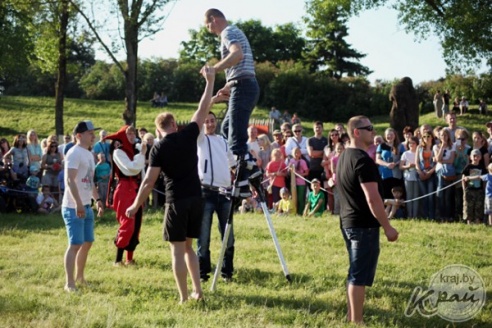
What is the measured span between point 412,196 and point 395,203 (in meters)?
0.45

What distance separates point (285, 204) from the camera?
1536cm

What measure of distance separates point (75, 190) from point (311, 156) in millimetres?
8635

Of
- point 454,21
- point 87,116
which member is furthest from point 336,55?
point 454,21

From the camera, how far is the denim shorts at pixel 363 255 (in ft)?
21.4

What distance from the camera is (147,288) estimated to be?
329 inches

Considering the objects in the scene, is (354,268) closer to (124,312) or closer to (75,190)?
(124,312)

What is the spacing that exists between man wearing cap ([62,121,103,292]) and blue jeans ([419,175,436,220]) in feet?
27.4

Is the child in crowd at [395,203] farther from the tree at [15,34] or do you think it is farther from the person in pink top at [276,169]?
the tree at [15,34]

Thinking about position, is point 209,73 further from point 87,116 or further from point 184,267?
point 87,116

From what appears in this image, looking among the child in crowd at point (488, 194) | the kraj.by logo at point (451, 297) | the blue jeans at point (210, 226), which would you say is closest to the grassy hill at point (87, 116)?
the child in crowd at point (488, 194)

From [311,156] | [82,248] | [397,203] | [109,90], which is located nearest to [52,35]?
[311,156]

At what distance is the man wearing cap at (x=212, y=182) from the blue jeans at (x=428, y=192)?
6.87 m

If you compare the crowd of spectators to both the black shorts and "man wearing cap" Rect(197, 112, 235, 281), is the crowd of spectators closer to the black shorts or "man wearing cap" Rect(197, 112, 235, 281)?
"man wearing cap" Rect(197, 112, 235, 281)

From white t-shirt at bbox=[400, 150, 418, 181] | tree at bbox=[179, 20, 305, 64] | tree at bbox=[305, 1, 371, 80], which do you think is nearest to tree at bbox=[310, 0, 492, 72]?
white t-shirt at bbox=[400, 150, 418, 181]
